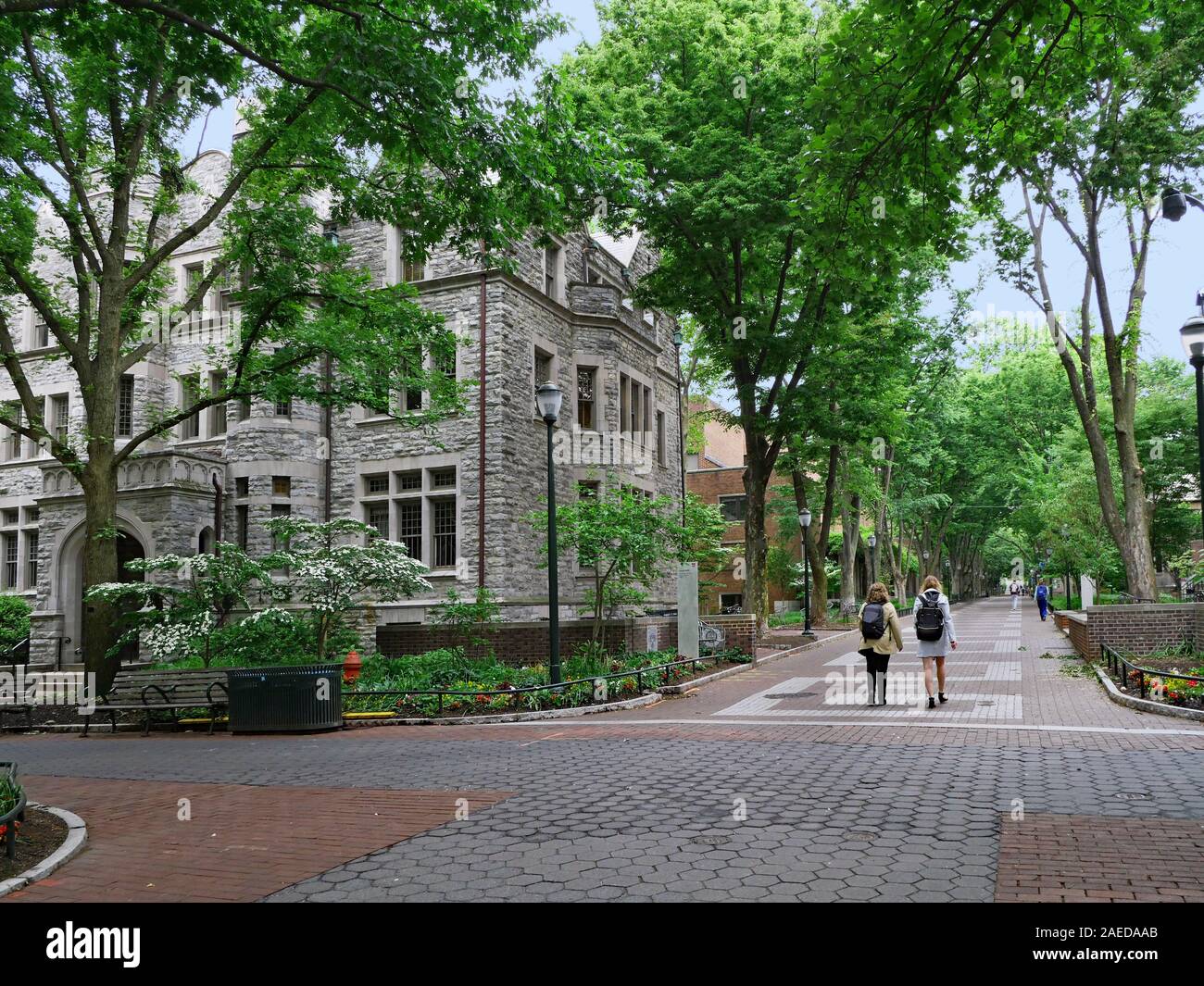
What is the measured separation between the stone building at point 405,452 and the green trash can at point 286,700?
8654 mm

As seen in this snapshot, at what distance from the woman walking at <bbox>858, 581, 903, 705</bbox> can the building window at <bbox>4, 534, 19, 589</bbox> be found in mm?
26549

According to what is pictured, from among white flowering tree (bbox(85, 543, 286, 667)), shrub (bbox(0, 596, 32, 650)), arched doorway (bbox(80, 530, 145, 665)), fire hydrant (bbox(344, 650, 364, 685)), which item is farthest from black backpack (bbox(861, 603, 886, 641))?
shrub (bbox(0, 596, 32, 650))

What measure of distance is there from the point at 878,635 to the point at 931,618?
0.80 m

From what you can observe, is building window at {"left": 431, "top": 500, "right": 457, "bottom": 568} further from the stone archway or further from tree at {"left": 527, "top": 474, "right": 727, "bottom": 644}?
the stone archway

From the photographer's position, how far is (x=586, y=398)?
27.5m

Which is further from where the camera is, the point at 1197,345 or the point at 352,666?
the point at 352,666

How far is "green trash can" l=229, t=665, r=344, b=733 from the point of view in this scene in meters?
13.8

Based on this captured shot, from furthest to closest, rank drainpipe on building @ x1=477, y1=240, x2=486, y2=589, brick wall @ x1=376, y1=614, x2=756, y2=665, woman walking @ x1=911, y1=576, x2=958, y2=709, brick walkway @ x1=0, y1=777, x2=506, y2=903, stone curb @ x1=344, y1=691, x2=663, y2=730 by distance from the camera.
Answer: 1. drainpipe on building @ x1=477, y1=240, x2=486, y2=589
2. brick wall @ x1=376, y1=614, x2=756, y2=665
3. stone curb @ x1=344, y1=691, x2=663, y2=730
4. woman walking @ x1=911, y1=576, x2=958, y2=709
5. brick walkway @ x1=0, y1=777, x2=506, y2=903

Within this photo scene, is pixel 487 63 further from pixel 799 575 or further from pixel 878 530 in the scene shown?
pixel 799 575

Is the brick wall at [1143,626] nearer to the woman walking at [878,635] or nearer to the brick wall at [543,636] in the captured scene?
the woman walking at [878,635]

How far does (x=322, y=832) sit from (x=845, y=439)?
19.9 meters

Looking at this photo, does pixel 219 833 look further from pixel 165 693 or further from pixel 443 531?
pixel 443 531

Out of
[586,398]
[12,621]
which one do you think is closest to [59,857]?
[586,398]

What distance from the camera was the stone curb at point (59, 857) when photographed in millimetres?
5867
